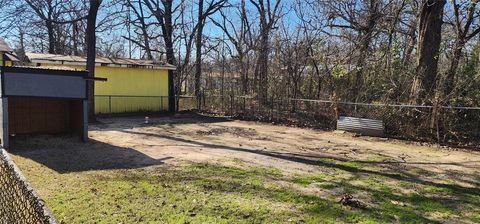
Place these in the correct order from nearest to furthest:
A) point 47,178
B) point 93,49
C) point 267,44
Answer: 1. point 47,178
2. point 93,49
3. point 267,44

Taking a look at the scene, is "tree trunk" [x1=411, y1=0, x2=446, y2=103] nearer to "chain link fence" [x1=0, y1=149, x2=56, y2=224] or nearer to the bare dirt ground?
the bare dirt ground

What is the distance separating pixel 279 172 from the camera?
7.13m

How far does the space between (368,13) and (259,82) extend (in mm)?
5716

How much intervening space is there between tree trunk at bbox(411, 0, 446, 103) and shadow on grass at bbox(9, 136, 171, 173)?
8197 mm

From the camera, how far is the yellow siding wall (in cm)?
1791

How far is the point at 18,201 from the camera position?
4.11m

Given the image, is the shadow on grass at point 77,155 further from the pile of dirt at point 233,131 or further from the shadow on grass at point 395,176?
the pile of dirt at point 233,131

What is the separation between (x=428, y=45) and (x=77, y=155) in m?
10.5

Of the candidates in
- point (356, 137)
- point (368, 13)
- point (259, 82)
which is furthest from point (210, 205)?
point (368, 13)

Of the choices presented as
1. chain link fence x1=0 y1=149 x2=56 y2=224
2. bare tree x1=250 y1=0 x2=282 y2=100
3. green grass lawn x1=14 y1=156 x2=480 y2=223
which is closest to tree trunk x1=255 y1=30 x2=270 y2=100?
bare tree x1=250 y1=0 x2=282 y2=100

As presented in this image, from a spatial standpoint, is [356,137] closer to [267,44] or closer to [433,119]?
[433,119]

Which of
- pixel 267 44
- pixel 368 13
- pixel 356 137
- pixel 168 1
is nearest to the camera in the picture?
pixel 356 137

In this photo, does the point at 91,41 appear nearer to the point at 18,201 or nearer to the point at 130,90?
the point at 130,90

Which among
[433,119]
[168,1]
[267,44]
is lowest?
[433,119]
